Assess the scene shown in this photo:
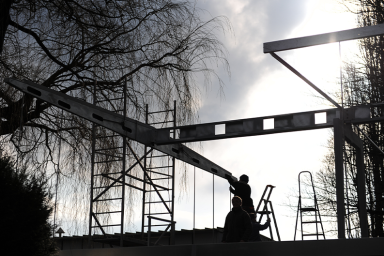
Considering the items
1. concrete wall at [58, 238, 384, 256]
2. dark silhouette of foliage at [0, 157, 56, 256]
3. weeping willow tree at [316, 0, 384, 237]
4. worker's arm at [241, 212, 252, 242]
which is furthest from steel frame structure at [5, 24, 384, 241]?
weeping willow tree at [316, 0, 384, 237]

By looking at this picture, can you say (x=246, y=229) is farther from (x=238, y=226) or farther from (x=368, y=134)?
(x=368, y=134)

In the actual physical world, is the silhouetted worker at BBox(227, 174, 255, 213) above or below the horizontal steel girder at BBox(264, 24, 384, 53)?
below

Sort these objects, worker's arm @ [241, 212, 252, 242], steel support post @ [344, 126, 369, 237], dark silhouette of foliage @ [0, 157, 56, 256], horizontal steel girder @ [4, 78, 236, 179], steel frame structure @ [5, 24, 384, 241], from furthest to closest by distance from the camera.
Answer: steel support post @ [344, 126, 369, 237] → horizontal steel girder @ [4, 78, 236, 179] → steel frame structure @ [5, 24, 384, 241] → worker's arm @ [241, 212, 252, 242] → dark silhouette of foliage @ [0, 157, 56, 256]

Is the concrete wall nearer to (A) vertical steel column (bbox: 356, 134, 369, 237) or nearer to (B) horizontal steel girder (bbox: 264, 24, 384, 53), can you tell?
(A) vertical steel column (bbox: 356, 134, 369, 237)

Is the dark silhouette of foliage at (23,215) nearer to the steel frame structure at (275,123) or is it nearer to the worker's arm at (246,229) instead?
the worker's arm at (246,229)

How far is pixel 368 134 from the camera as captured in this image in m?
22.8

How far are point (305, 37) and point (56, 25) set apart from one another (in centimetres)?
575

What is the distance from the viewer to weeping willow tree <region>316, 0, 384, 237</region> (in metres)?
21.8

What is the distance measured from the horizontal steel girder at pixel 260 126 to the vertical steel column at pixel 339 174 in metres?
0.71

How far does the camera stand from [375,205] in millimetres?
21766

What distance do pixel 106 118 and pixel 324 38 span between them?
17.4 ft

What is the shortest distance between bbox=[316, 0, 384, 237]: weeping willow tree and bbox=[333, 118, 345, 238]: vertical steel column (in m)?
11.1

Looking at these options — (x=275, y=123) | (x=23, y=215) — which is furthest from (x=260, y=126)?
(x=23, y=215)

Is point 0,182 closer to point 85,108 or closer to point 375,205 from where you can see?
point 85,108
